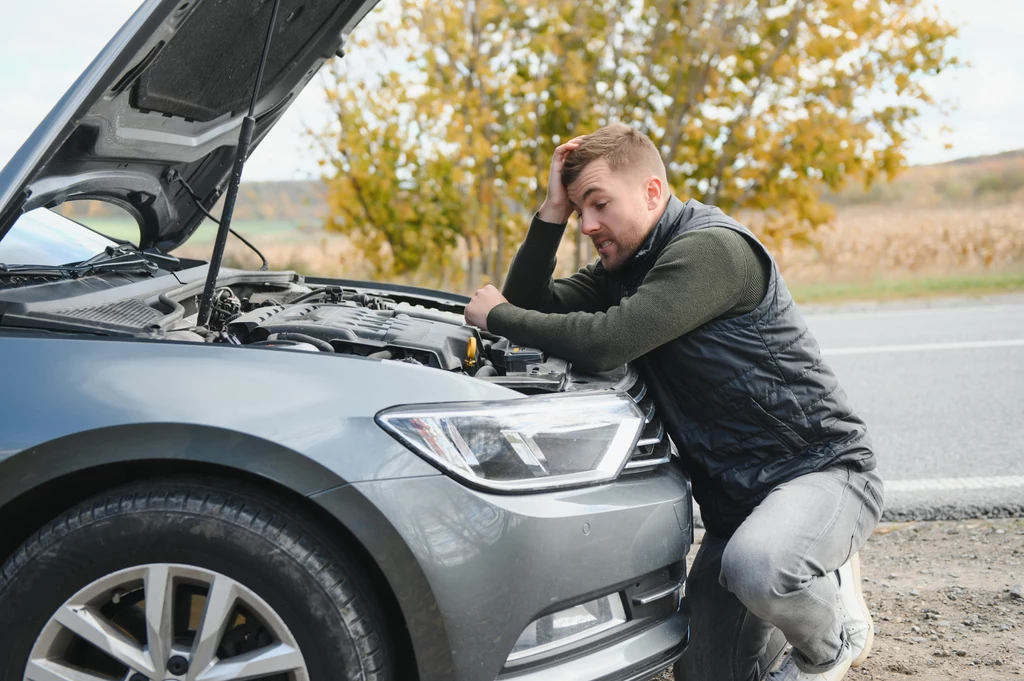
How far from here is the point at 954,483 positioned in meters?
3.96

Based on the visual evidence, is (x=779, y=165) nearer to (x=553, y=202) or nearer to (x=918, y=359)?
(x=918, y=359)

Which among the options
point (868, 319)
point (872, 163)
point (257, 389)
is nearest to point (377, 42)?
point (872, 163)

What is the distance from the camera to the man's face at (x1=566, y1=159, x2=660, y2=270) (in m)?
2.48

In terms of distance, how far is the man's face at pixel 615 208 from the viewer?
8.14ft

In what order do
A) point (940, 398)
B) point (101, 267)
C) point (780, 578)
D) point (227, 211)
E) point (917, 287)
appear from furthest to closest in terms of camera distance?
point (917, 287), point (940, 398), point (101, 267), point (227, 211), point (780, 578)

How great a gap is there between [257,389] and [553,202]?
1312 mm

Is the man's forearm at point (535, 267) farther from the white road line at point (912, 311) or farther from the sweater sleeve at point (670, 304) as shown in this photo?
the white road line at point (912, 311)

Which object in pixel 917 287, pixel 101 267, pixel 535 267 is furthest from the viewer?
pixel 917 287

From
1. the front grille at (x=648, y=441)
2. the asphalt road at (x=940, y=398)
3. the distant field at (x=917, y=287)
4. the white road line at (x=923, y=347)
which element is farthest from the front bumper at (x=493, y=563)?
the distant field at (x=917, y=287)

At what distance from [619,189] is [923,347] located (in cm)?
Answer: 543

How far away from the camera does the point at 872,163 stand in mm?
8602

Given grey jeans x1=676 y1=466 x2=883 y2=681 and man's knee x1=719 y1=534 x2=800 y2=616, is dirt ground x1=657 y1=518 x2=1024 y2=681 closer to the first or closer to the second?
grey jeans x1=676 y1=466 x2=883 y2=681

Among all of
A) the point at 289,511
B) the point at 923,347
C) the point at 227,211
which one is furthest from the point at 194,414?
the point at 923,347

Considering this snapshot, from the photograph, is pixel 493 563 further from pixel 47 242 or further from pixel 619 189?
pixel 47 242
